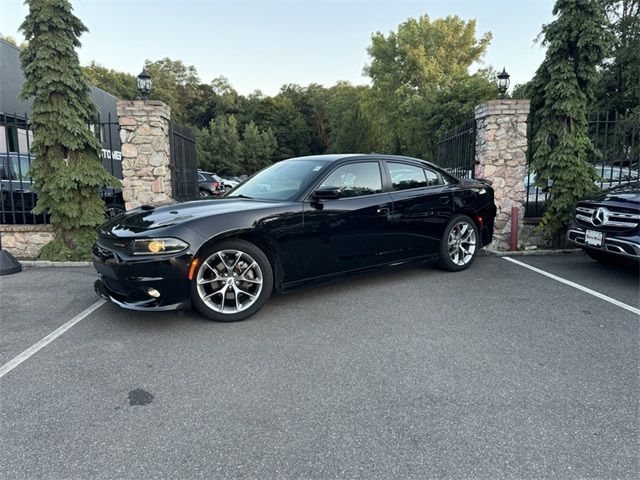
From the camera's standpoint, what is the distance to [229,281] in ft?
12.8

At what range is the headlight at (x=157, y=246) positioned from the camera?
3.65 m

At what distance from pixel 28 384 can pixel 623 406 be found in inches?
145

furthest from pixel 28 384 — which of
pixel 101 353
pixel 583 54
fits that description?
pixel 583 54

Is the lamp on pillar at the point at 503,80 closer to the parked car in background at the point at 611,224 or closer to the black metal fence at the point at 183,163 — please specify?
the parked car in background at the point at 611,224

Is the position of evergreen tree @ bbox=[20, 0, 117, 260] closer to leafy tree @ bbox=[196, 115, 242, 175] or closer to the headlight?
the headlight

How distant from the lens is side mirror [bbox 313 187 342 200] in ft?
14.0

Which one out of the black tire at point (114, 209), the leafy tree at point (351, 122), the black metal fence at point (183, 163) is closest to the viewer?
the black metal fence at point (183, 163)

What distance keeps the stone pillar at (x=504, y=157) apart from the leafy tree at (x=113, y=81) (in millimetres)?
40301

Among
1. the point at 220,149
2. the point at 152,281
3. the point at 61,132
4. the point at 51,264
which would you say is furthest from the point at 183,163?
the point at 220,149

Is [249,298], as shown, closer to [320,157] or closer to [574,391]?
[320,157]

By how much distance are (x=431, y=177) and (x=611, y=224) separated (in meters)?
2.16

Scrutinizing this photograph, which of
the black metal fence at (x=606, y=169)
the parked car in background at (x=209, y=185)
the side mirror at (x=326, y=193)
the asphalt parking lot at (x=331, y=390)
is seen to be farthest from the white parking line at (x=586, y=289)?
the parked car in background at (x=209, y=185)

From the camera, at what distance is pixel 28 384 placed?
2.87 meters

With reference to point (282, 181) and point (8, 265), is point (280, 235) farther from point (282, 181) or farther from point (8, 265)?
point (8, 265)
